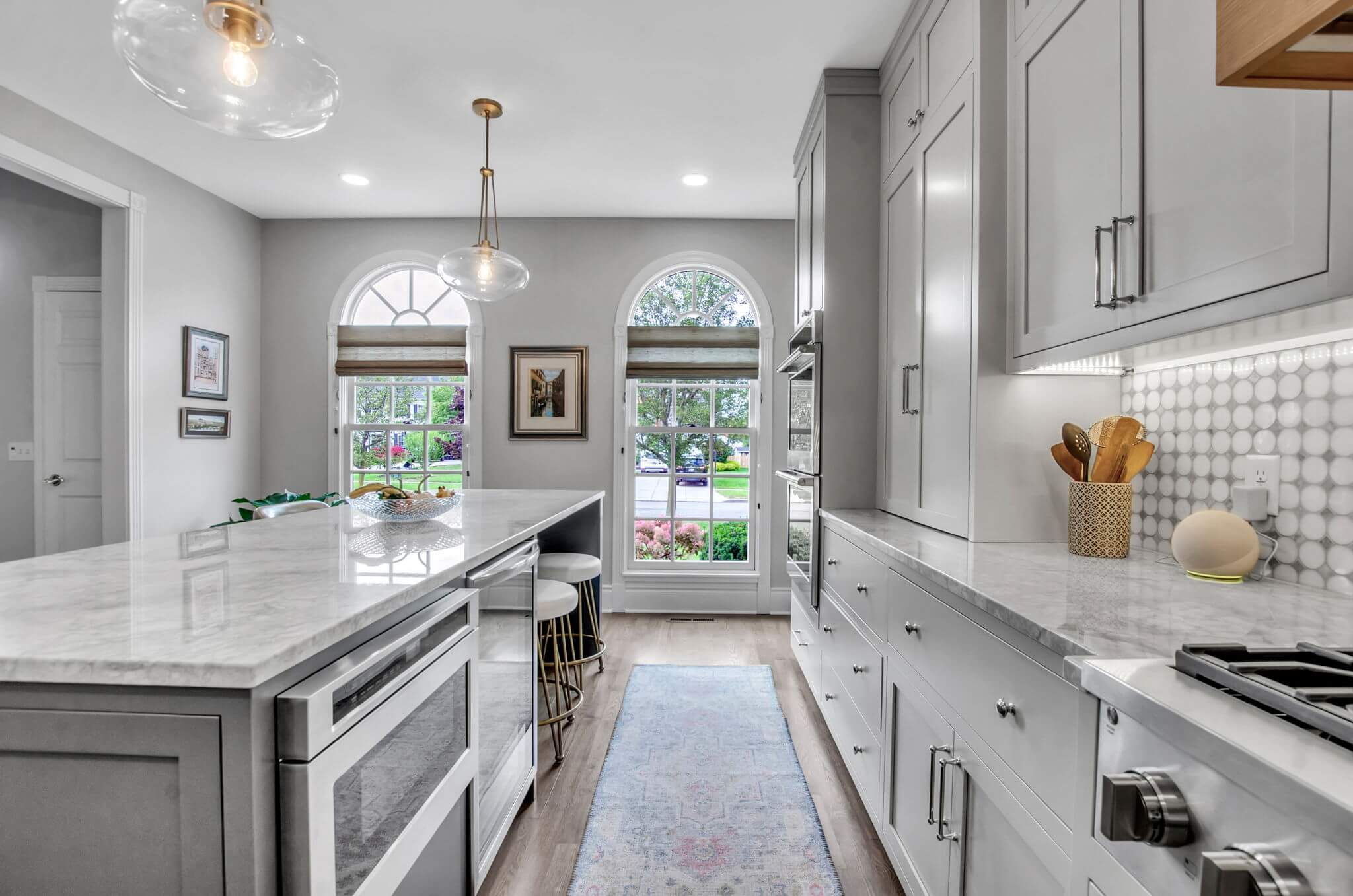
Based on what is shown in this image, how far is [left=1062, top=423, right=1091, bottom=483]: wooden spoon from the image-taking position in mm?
1591

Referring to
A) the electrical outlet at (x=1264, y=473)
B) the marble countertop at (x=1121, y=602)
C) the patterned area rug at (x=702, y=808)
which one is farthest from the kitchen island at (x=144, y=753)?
the electrical outlet at (x=1264, y=473)

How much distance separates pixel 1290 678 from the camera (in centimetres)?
66

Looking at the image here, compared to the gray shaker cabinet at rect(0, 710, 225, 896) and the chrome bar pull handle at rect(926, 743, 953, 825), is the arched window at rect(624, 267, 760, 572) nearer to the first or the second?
the chrome bar pull handle at rect(926, 743, 953, 825)

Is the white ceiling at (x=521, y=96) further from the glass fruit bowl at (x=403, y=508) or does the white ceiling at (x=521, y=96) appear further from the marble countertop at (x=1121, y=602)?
the marble countertop at (x=1121, y=602)

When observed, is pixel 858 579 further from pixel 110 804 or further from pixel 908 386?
pixel 110 804

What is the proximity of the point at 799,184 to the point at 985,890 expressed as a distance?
314 centimetres

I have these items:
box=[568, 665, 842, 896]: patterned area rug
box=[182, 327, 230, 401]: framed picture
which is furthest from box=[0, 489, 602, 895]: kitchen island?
box=[182, 327, 230, 401]: framed picture

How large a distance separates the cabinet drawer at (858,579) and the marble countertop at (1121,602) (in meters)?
0.20

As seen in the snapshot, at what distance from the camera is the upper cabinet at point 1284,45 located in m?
0.61

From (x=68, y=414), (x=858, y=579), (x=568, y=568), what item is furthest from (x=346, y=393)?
(x=858, y=579)

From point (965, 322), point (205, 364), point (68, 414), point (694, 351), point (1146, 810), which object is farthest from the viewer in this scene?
point (694, 351)

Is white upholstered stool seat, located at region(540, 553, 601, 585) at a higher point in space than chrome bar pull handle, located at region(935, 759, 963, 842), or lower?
higher

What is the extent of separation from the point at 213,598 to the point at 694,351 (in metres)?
3.69

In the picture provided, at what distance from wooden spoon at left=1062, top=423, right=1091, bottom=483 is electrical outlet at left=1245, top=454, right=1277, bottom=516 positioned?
0.31m
